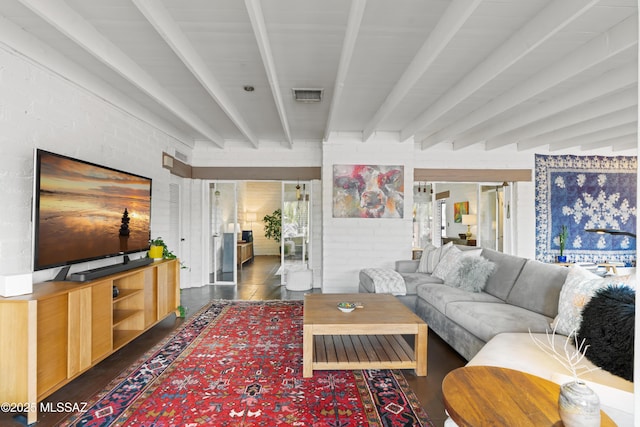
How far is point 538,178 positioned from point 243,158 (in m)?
5.38

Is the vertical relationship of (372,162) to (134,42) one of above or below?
below

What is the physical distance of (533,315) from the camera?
2.80 meters

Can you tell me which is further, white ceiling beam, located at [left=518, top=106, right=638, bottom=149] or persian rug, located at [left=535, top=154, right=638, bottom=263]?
persian rug, located at [left=535, top=154, right=638, bottom=263]

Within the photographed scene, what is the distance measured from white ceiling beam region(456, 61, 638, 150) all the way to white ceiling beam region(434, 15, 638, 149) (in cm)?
44

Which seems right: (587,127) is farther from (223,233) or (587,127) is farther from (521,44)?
(223,233)

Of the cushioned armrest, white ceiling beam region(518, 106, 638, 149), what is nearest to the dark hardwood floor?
the cushioned armrest

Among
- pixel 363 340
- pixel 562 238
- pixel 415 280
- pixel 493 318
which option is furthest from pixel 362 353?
pixel 562 238

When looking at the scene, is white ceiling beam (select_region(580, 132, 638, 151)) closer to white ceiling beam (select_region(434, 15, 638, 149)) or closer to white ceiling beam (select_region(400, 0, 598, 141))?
white ceiling beam (select_region(434, 15, 638, 149))

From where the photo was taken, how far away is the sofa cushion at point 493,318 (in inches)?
102

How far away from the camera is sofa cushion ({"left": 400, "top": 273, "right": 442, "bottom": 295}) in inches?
164

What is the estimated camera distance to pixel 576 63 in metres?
2.74

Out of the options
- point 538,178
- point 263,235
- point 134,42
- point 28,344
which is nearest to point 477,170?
point 538,178

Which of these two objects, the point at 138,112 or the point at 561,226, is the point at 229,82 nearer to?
the point at 138,112

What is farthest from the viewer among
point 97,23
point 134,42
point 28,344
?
point 134,42
